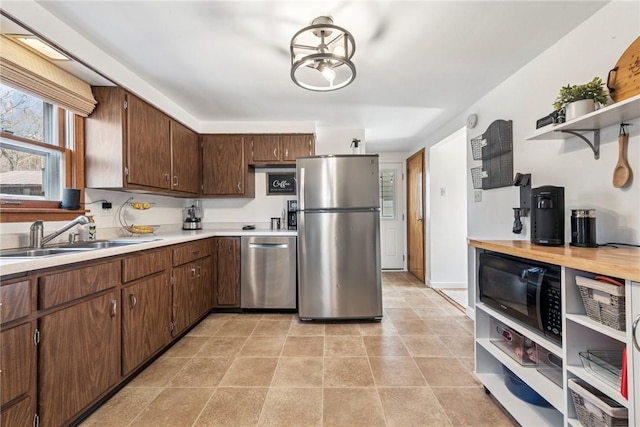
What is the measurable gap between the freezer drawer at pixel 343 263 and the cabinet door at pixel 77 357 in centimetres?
A: 163

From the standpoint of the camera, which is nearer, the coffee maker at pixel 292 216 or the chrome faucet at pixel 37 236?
the chrome faucet at pixel 37 236

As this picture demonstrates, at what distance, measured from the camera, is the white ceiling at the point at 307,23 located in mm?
A: 1542

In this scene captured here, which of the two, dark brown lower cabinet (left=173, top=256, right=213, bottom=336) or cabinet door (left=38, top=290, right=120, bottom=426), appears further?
dark brown lower cabinet (left=173, top=256, right=213, bottom=336)

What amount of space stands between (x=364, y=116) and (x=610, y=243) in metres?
2.50

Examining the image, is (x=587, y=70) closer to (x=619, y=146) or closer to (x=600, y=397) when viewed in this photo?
(x=619, y=146)

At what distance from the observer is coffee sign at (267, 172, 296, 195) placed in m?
3.67

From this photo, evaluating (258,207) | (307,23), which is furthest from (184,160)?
(307,23)

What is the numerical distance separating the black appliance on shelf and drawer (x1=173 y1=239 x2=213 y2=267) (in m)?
2.56

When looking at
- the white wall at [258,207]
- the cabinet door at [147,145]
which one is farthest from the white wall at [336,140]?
the cabinet door at [147,145]

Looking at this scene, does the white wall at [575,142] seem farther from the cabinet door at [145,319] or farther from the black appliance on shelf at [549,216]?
the cabinet door at [145,319]

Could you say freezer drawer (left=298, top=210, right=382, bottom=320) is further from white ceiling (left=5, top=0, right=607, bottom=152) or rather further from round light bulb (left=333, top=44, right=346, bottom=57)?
round light bulb (left=333, top=44, right=346, bottom=57)

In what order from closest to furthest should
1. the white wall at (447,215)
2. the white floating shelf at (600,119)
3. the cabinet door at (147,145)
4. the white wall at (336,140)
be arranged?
the white floating shelf at (600,119) → the cabinet door at (147,145) → the white wall at (336,140) → the white wall at (447,215)

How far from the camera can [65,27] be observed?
1689 millimetres

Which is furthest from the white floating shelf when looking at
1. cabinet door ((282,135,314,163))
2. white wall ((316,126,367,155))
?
white wall ((316,126,367,155))
